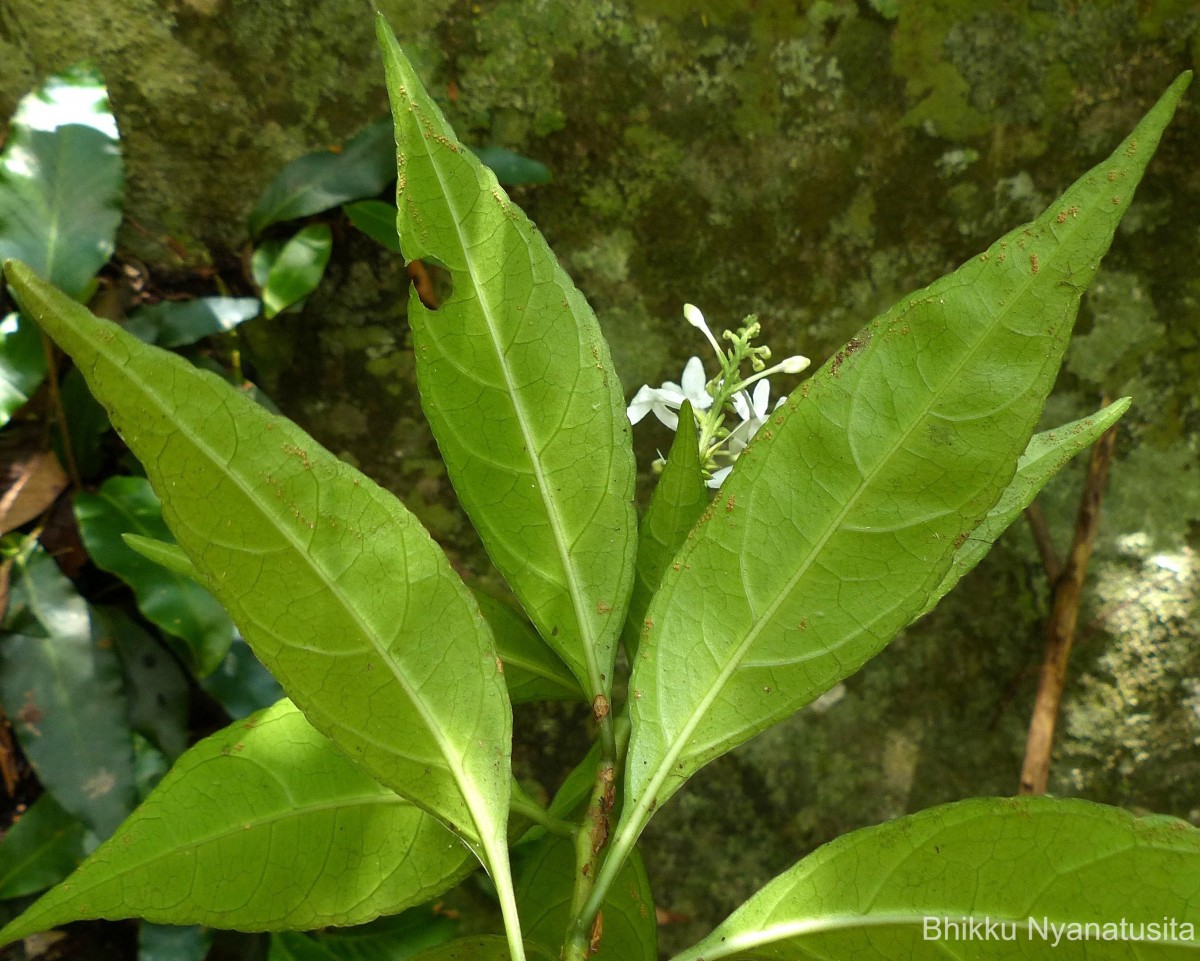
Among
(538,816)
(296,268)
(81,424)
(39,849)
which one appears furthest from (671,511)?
(39,849)

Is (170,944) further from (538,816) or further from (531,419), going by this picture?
(531,419)

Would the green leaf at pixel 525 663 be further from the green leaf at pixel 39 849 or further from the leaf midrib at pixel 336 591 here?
the green leaf at pixel 39 849

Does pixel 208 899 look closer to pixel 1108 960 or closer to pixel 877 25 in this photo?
pixel 1108 960

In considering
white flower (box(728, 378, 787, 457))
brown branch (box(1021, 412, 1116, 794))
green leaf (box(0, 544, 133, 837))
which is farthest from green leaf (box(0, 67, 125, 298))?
brown branch (box(1021, 412, 1116, 794))

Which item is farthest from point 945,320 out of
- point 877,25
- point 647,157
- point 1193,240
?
point 1193,240

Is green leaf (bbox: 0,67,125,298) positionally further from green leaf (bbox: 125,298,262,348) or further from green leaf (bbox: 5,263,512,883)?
green leaf (bbox: 5,263,512,883)
